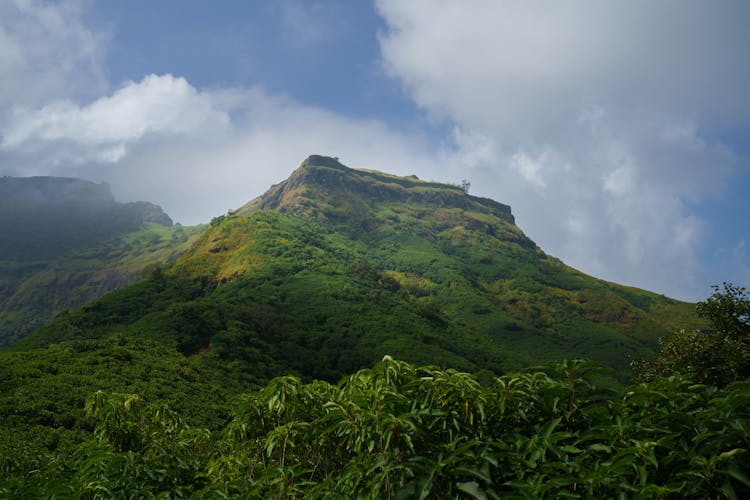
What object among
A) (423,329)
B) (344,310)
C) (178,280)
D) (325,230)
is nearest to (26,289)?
(325,230)

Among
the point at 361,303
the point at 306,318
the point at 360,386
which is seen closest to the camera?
the point at 360,386

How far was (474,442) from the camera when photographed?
9.27ft

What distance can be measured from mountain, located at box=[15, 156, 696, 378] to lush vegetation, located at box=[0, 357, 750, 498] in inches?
1685

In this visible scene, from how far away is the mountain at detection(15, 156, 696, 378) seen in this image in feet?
185

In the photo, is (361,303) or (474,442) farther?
(361,303)

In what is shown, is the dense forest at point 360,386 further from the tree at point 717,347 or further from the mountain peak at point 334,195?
the mountain peak at point 334,195

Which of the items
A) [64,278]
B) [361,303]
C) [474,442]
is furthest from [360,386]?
[64,278]

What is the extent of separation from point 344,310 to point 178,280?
27892 millimetres

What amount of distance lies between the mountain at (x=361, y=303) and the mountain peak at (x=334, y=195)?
152 cm

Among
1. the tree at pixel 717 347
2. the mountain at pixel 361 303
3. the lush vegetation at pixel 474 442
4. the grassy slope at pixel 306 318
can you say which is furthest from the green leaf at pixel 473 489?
the mountain at pixel 361 303

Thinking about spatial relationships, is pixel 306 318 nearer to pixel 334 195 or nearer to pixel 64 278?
pixel 334 195

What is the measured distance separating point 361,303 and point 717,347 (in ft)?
197

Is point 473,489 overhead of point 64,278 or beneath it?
overhead

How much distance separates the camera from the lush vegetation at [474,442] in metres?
2.56
